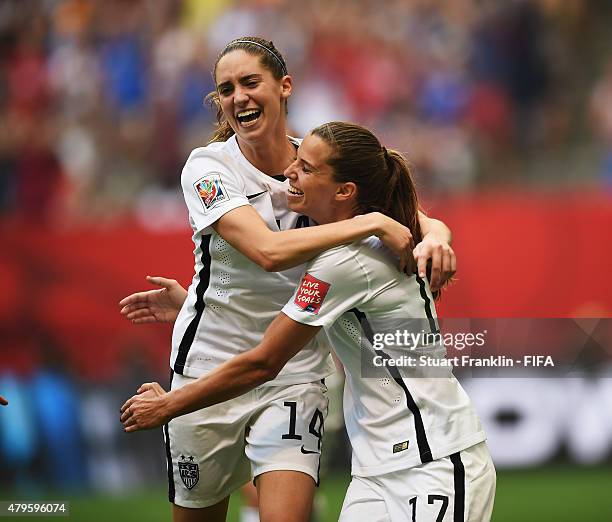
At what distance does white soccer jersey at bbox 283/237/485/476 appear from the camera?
11.3 ft

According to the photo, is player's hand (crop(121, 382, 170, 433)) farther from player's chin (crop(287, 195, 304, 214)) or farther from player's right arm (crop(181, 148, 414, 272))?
player's chin (crop(287, 195, 304, 214))

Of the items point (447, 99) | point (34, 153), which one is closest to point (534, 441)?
point (447, 99)

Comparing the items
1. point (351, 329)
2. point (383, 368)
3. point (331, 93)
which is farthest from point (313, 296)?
point (331, 93)

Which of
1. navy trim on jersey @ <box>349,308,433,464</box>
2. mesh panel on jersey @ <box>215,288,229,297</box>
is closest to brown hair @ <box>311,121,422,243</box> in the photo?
navy trim on jersey @ <box>349,308,433,464</box>

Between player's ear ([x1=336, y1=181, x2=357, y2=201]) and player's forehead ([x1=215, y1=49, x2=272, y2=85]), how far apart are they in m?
0.63

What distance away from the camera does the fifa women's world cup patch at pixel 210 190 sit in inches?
152

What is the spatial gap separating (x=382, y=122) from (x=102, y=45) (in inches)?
113

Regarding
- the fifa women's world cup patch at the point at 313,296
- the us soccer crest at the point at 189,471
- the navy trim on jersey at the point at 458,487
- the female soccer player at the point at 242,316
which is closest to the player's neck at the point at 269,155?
the female soccer player at the point at 242,316

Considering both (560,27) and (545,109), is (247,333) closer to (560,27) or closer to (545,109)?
(545,109)

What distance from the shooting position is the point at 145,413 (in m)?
3.57

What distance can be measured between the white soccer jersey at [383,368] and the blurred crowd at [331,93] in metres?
5.32

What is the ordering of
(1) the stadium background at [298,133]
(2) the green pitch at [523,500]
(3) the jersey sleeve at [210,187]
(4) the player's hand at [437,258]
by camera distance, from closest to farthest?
(4) the player's hand at [437,258], (3) the jersey sleeve at [210,187], (2) the green pitch at [523,500], (1) the stadium background at [298,133]

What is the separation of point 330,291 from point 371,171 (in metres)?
0.44

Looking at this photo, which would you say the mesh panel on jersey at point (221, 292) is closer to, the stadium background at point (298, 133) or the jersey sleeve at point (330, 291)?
the jersey sleeve at point (330, 291)
